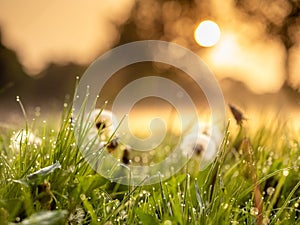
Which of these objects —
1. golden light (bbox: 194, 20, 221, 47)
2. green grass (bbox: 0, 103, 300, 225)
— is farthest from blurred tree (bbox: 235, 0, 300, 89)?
green grass (bbox: 0, 103, 300, 225)

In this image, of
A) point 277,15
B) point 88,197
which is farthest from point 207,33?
point 88,197

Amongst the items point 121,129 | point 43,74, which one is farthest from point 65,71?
point 121,129

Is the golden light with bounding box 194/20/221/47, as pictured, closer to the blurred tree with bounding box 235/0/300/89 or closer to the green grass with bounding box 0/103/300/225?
the blurred tree with bounding box 235/0/300/89

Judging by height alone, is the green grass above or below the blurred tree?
below

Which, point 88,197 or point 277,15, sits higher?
point 277,15

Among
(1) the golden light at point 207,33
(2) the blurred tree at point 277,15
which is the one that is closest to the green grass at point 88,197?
(1) the golden light at point 207,33

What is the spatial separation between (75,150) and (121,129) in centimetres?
163

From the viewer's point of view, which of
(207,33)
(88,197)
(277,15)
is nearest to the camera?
(88,197)

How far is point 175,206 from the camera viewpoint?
1.72 m

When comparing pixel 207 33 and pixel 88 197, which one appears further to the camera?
pixel 207 33

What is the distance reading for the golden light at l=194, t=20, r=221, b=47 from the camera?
11.3 meters

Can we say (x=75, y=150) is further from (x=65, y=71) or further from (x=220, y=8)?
(x=65, y=71)

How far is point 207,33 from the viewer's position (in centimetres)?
1106

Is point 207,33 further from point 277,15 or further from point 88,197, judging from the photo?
point 88,197
